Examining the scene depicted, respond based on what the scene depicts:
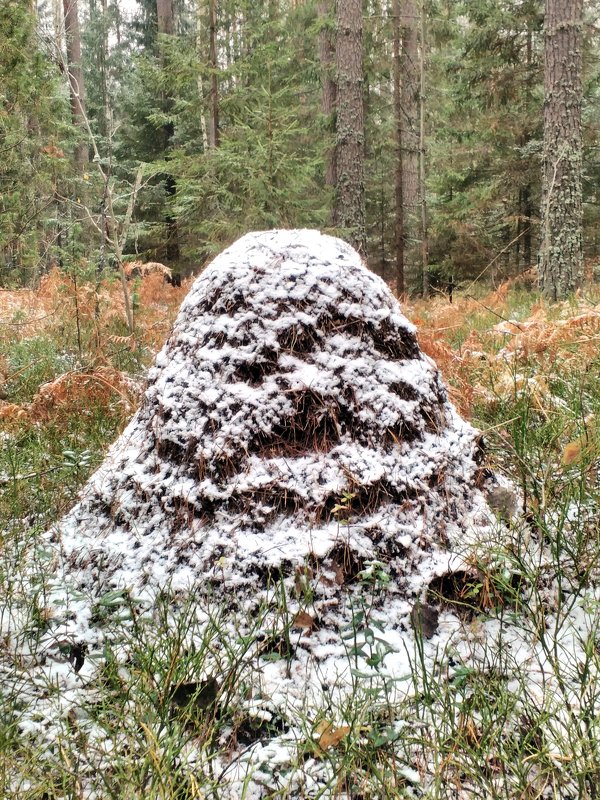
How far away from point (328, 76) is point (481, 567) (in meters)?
14.7

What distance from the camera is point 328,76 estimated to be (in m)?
13.4

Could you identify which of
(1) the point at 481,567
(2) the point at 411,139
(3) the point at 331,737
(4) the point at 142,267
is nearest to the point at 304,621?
(3) the point at 331,737

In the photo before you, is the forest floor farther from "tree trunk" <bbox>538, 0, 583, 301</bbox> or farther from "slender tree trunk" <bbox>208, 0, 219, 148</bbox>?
"slender tree trunk" <bbox>208, 0, 219, 148</bbox>

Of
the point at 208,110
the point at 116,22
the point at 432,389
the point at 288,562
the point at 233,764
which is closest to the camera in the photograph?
the point at 233,764

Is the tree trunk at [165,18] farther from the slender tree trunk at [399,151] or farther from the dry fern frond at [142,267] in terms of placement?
→ the dry fern frond at [142,267]

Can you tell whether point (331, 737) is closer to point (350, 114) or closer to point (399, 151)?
point (350, 114)

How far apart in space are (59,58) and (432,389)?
4.66 meters

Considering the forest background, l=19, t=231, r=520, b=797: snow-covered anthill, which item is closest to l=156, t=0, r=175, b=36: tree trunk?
the forest background

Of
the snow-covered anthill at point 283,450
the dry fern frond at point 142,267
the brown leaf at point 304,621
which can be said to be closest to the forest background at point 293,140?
the dry fern frond at point 142,267

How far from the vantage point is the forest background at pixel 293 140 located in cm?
788

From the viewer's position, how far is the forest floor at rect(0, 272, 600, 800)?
1257 mm

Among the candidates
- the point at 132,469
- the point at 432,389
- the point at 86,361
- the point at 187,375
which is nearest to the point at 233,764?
the point at 132,469

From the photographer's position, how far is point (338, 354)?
7.20 ft

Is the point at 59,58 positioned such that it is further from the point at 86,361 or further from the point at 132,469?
the point at 132,469
